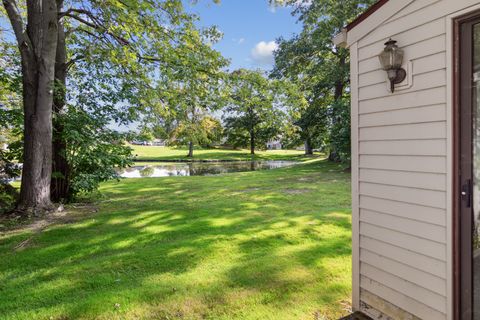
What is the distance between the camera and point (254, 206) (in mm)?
6285

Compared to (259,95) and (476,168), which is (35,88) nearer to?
(259,95)

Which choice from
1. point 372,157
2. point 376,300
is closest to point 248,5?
point 372,157

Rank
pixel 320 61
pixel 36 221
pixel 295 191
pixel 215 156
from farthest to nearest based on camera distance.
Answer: pixel 215 156 < pixel 320 61 < pixel 295 191 < pixel 36 221

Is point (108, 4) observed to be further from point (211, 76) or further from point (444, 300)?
point (444, 300)

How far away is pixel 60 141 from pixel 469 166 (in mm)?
6792

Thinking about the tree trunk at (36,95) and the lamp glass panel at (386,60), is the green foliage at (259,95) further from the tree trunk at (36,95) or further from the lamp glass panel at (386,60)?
the lamp glass panel at (386,60)

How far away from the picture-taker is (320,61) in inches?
587

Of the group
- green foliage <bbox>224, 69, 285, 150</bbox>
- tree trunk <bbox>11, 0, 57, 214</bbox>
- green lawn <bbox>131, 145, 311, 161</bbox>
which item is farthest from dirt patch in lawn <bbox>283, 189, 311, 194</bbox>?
green lawn <bbox>131, 145, 311, 161</bbox>

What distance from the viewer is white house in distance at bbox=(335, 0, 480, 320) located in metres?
1.84

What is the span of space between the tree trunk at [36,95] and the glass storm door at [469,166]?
5960 mm

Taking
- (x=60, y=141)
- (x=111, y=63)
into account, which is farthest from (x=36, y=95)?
(x=111, y=63)

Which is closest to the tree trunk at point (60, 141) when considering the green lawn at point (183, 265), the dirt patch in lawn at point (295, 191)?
the green lawn at point (183, 265)

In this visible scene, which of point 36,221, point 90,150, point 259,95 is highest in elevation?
point 259,95

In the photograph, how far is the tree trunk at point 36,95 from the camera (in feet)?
17.2
